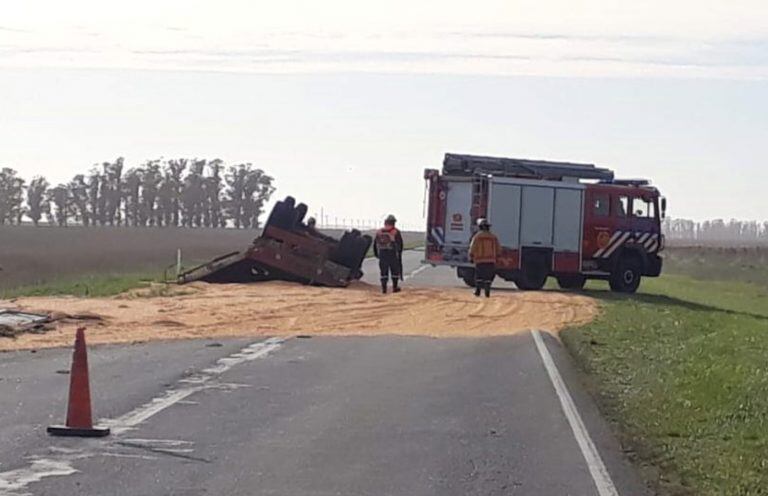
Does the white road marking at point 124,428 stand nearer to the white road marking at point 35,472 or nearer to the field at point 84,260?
the white road marking at point 35,472

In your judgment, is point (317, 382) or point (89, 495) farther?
point (317, 382)

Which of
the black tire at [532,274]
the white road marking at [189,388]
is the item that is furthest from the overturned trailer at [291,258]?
the white road marking at [189,388]

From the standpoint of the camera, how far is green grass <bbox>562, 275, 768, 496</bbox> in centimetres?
1156

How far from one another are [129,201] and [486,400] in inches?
5187

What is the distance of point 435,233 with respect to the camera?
36000 mm

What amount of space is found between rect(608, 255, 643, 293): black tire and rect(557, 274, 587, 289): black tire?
768 mm

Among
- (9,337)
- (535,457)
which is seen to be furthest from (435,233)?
(535,457)

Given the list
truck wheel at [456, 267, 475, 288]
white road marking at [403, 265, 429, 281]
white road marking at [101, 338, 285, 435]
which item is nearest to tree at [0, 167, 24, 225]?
white road marking at [403, 265, 429, 281]

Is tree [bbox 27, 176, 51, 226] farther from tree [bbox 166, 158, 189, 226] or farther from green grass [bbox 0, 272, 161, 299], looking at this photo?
green grass [bbox 0, 272, 161, 299]

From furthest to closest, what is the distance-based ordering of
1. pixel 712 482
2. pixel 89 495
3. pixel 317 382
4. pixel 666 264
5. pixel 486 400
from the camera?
pixel 666 264, pixel 317 382, pixel 486 400, pixel 712 482, pixel 89 495

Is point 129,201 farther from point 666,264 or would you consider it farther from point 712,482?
point 712,482

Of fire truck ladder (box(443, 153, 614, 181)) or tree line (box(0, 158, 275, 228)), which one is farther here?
tree line (box(0, 158, 275, 228))

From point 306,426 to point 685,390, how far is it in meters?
5.51

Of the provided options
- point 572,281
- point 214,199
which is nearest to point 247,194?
point 214,199
